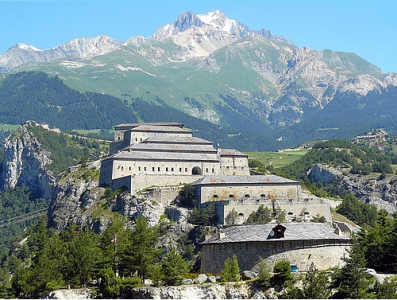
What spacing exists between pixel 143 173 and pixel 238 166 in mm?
21337

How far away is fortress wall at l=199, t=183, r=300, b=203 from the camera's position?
122125 millimetres

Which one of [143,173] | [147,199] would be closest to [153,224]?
[147,199]

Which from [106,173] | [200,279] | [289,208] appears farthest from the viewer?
[106,173]

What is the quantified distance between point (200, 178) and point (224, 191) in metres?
8.93

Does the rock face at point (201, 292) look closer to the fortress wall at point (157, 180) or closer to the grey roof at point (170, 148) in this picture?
the fortress wall at point (157, 180)

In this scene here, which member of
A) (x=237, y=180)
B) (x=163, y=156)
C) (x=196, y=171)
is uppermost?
(x=163, y=156)

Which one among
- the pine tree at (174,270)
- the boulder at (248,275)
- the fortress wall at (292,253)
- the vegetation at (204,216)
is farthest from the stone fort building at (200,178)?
the boulder at (248,275)

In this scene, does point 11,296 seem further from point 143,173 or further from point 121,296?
point 143,173

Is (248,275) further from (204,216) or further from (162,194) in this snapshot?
(162,194)

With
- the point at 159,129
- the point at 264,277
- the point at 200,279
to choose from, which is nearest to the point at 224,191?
the point at 159,129

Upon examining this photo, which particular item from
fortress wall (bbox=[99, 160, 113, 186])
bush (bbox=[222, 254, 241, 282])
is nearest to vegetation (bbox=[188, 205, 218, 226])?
fortress wall (bbox=[99, 160, 113, 186])

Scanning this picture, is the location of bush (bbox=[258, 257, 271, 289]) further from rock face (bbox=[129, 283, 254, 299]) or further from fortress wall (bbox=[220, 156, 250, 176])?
fortress wall (bbox=[220, 156, 250, 176])

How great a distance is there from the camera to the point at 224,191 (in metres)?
123

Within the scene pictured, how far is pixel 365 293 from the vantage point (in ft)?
195
